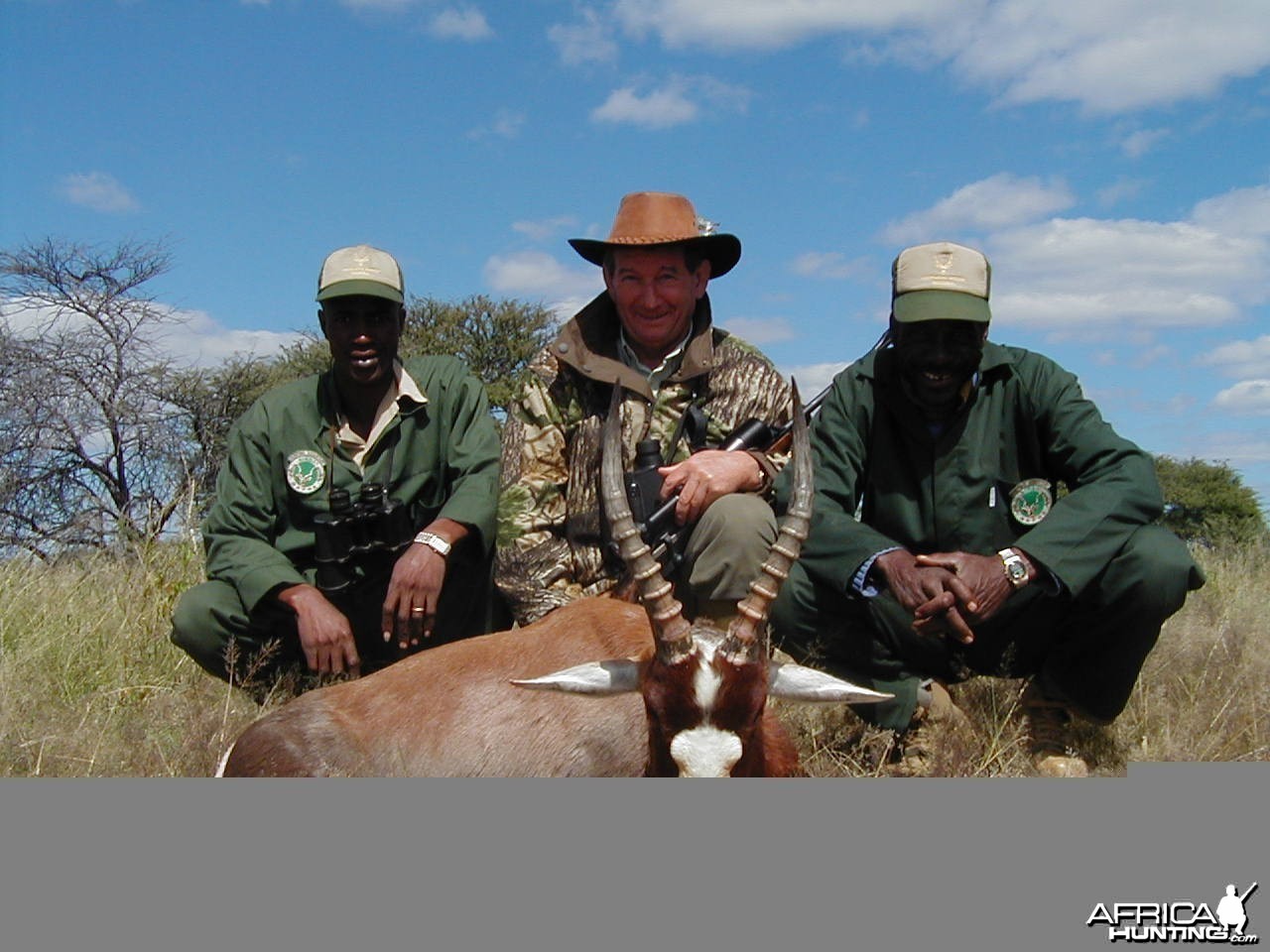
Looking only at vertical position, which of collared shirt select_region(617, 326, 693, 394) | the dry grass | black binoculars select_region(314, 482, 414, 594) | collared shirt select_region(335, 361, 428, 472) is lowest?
the dry grass

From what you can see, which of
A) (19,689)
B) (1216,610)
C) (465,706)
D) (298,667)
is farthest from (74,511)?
(1216,610)

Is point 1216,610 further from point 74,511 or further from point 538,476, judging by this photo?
point 74,511

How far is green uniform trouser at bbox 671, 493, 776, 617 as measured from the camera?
5.68 meters

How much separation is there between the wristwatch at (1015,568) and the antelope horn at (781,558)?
1113mm

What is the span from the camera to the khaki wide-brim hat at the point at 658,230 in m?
6.28

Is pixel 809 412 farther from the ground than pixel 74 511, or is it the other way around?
pixel 809 412

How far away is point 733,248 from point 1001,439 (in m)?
1.73

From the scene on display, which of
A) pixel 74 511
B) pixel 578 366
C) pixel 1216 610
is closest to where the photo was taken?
pixel 578 366

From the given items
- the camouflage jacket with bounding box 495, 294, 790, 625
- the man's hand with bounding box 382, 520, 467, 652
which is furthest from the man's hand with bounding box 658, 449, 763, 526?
the man's hand with bounding box 382, 520, 467, 652

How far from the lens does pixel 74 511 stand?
13672 millimetres

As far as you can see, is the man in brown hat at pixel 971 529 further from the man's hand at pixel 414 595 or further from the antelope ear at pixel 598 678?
the man's hand at pixel 414 595

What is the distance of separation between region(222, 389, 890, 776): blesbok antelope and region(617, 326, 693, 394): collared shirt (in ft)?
4.74

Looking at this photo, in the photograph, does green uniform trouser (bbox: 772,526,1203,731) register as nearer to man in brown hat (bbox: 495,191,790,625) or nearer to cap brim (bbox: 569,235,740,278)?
man in brown hat (bbox: 495,191,790,625)

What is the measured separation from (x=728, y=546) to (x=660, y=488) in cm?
43
